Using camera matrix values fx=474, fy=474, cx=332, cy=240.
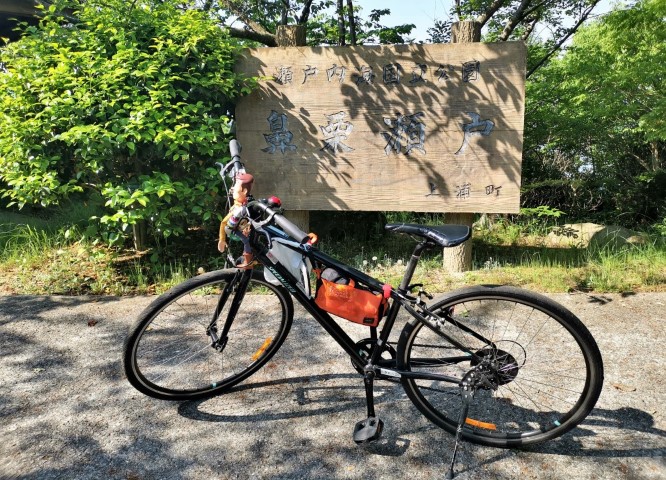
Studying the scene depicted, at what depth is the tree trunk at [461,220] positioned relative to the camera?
4.35 m

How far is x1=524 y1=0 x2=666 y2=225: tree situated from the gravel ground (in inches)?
137

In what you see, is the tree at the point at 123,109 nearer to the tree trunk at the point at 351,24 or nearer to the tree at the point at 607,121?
the tree trunk at the point at 351,24

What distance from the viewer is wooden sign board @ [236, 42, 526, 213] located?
14.1 ft

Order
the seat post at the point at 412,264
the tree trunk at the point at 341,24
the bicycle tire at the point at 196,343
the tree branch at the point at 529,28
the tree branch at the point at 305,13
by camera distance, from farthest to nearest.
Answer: the tree branch at the point at 529,28 → the tree branch at the point at 305,13 → the tree trunk at the point at 341,24 → the bicycle tire at the point at 196,343 → the seat post at the point at 412,264

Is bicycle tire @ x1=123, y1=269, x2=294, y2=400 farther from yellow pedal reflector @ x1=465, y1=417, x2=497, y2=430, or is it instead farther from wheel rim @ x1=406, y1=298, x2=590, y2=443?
yellow pedal reflector @ x1=465, y1=417, x2=497, y2=430

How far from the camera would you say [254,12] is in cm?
646

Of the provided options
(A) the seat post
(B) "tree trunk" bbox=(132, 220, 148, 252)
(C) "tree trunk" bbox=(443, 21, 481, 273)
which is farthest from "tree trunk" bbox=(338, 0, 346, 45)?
(A) the seat post

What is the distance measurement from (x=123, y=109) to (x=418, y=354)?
3.17 meters

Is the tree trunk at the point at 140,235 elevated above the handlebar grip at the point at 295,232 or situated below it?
below

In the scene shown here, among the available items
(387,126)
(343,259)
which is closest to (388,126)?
(387,126)

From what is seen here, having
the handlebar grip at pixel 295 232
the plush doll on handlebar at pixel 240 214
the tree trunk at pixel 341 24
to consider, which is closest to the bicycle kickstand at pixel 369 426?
the handlebar grip at pixel 295 232

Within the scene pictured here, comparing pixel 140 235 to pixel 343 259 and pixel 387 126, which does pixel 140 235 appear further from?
pixel 387 126

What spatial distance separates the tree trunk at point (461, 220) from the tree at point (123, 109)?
199cm

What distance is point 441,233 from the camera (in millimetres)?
2090
